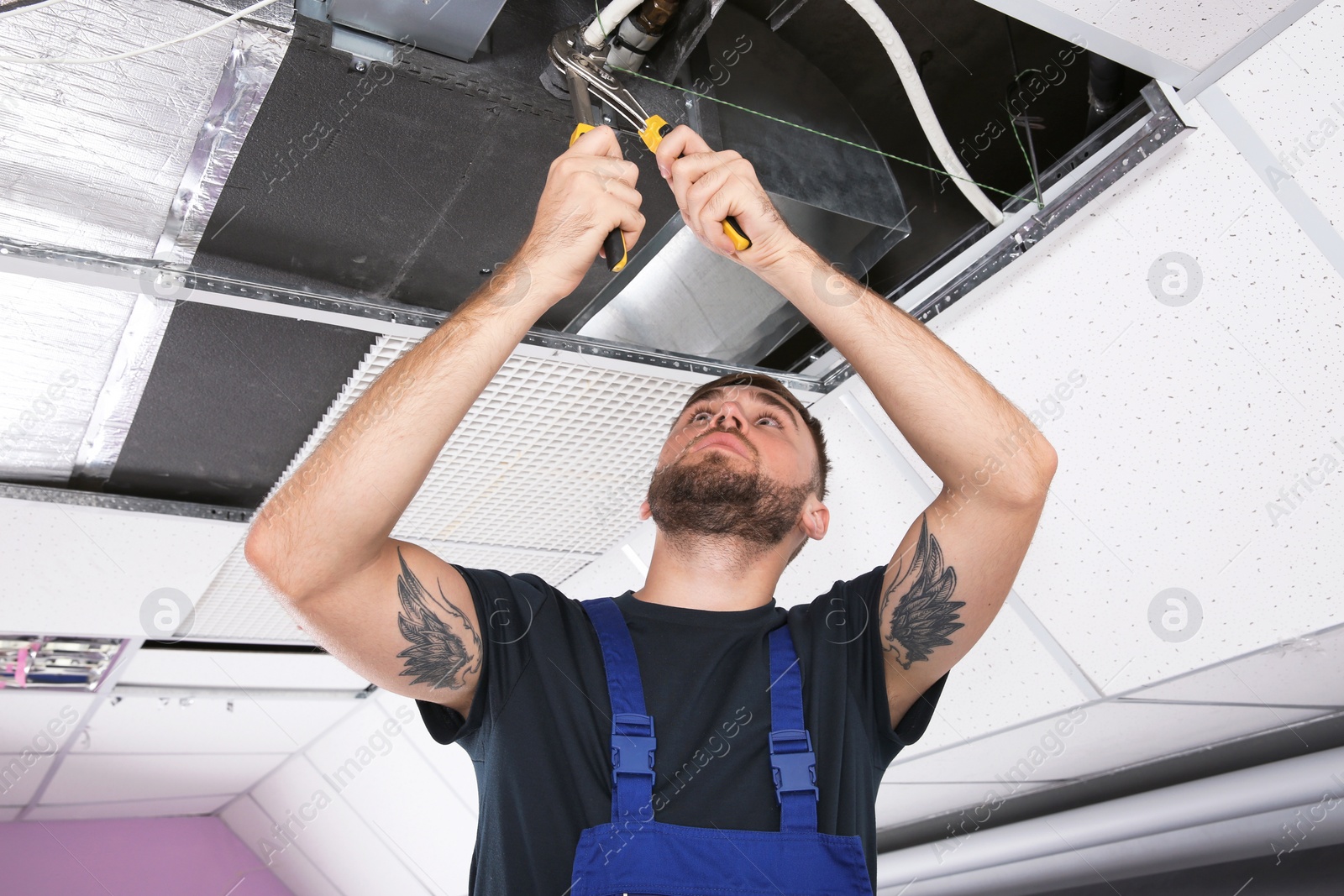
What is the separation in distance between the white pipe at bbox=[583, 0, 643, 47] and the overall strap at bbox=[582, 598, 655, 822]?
2.22 feet

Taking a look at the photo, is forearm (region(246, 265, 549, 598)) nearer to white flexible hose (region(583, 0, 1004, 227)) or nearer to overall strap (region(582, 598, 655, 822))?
overall strap (region(582, 598, 655, 822))

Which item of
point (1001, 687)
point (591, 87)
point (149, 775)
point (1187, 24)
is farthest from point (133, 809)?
point (1187, 24)

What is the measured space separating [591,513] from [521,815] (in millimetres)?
1081

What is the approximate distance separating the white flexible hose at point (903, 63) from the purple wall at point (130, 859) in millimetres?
4108

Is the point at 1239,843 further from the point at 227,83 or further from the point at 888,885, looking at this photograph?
the point at 227,83

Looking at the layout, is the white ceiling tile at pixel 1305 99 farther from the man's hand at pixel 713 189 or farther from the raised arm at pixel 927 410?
the man's hand at pixel 713 189


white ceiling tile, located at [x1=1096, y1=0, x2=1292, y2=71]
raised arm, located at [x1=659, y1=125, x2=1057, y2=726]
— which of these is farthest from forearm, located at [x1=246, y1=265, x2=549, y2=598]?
white ceiling tile, located at [x1=1096, y1=0, x2=1292, y2=71]

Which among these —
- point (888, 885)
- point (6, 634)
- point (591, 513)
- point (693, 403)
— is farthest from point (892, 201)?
point (6, 634)

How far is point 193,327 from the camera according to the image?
139 centimetres

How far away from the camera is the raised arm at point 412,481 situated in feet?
2.79

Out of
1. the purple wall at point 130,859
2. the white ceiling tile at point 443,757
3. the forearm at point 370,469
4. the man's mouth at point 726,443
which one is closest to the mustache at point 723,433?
the man's mouth at point 726,443

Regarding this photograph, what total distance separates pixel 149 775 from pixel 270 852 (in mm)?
1072

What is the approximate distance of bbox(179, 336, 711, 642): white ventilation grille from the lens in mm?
1442

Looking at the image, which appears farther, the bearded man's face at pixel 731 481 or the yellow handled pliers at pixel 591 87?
the bearded man's face at pixel 731 481
